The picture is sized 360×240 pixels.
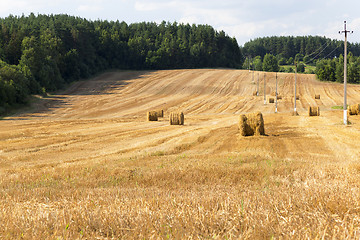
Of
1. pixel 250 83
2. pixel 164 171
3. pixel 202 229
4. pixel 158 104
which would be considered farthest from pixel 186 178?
pixel 250 83

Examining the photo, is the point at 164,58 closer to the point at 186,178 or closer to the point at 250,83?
the point at 250,83

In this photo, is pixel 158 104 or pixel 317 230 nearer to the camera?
pixel 317 230

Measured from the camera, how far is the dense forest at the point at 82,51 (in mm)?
65312

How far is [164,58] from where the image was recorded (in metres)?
123

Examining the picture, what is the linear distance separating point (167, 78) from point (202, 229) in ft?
291

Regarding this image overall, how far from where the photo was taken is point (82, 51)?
100125mm

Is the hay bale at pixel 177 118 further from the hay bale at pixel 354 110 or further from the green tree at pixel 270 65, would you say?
the green tree at pixel 270 65

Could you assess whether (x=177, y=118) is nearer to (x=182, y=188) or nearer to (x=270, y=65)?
(x=182, y=188)

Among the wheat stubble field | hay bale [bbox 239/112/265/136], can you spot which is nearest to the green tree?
the wheat stubble field

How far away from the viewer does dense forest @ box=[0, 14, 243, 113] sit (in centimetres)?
6531

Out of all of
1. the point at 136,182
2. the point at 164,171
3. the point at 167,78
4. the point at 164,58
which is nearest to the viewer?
the point at 136,182

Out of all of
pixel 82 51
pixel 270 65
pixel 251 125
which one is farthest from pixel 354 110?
pixel 270 65

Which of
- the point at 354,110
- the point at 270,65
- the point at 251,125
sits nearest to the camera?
the point at 251,125

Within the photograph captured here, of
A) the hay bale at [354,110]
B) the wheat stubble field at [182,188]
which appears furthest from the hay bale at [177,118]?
the hay bale at [354,110]
